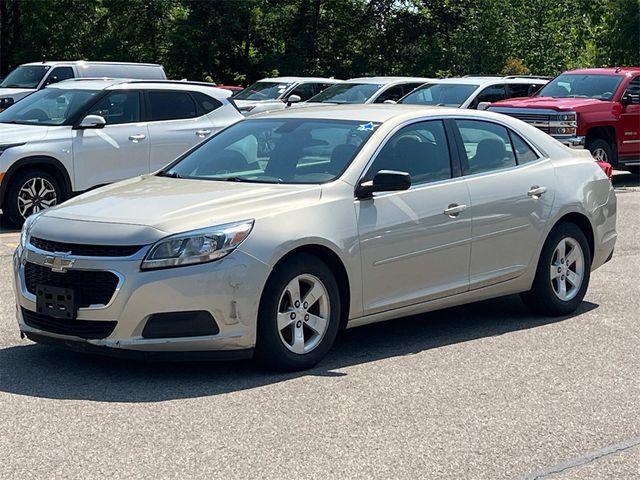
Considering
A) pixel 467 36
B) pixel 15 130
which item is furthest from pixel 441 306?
pixel 467 36

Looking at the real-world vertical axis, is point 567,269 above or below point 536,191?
below

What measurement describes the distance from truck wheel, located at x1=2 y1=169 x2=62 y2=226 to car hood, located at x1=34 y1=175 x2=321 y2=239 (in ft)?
20.0

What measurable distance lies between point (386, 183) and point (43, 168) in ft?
24.1

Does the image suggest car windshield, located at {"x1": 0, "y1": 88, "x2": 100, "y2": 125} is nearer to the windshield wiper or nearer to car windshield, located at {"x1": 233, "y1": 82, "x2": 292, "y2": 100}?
the windshield wiper

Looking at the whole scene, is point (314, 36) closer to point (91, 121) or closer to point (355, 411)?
point (91, 121)

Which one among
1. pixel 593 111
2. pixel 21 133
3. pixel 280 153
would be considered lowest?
pixel 593 111

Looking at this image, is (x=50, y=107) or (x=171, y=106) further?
(x=171, y=106)

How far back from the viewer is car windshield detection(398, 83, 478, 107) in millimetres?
20703

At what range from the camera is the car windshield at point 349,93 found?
2180 centimetres

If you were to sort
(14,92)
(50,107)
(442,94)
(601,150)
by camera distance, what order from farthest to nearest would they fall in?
(14,92) < (442,94) < (601,150) < (50,107)

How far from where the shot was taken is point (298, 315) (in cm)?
655

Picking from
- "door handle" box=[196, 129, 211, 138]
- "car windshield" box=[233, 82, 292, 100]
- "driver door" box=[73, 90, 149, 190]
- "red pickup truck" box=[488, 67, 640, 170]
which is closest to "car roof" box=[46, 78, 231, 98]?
"driver door" box=[73, 90, 149, 190]

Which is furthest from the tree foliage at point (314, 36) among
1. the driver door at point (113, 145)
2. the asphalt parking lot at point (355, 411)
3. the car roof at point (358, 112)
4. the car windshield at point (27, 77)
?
the asphalt parking lot at point (355, 411)

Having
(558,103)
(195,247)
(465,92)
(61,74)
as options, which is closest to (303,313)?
(195,247)
